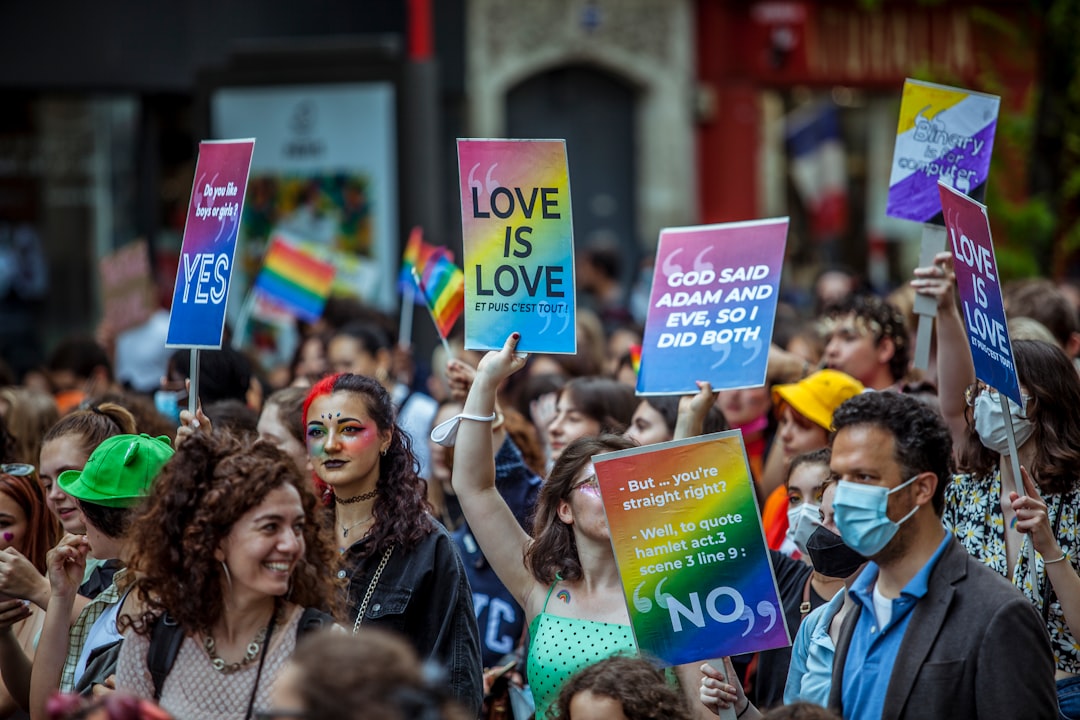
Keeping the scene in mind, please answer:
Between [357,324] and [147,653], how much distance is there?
16.4ft

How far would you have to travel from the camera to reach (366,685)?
8.35ft

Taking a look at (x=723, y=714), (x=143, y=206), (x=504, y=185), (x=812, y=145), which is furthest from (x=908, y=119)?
(x=812, y=145)

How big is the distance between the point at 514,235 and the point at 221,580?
70.5 inches

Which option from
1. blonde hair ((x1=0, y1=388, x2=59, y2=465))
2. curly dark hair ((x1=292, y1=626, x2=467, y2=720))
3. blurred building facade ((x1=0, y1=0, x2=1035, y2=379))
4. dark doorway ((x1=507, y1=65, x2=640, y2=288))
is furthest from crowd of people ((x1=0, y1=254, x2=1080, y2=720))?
dark doorway ((x1=507, y1=65, x2=640, y2=288))

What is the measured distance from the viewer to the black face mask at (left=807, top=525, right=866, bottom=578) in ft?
13.6

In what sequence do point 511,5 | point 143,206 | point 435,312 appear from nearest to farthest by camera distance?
point 435,312 < point 143,206 < point 511,5

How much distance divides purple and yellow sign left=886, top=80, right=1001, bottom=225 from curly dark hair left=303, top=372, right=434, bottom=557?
7.31ft

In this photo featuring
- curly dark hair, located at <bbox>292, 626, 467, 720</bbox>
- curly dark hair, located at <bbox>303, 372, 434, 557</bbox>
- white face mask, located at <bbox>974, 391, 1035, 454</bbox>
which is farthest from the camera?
white face mask, located at <bbox>974, 391, 1035, 454</bbox>

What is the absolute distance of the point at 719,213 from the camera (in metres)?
17.8

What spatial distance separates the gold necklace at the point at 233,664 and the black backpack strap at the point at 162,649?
3.4 inches

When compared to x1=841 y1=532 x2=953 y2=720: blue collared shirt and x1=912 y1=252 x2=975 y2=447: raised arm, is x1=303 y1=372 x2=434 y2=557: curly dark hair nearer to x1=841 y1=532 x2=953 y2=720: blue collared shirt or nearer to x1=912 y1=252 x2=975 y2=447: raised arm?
x1=841 y1=532 x2=953 y2=720: blue collared shirt

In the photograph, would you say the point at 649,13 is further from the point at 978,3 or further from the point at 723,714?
the point at 723,714

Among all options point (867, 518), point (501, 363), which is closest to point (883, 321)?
point (501, 363)

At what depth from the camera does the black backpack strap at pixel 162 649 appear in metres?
3.63
